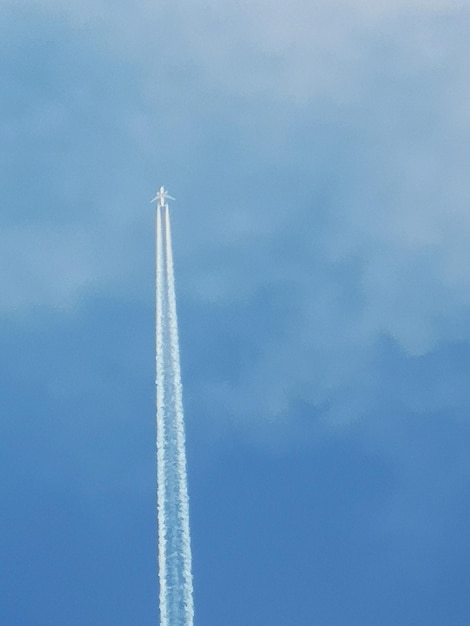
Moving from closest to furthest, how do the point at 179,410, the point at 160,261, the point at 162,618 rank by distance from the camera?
the point at 162,618, the point at 179,410, the point at 160,261

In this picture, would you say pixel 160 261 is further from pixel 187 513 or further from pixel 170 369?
pixel 187 513

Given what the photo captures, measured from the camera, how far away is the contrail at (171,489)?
273ft

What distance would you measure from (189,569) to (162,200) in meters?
36.6

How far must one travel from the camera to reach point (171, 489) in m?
85.9

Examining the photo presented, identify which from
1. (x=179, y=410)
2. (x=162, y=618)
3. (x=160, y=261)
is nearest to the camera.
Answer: (x=162, y=618)

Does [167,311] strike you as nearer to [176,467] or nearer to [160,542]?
[176,467]

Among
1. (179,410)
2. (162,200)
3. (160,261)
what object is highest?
(162,200)

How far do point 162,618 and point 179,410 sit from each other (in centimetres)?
1581

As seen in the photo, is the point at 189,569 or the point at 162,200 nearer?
the point at 189,569

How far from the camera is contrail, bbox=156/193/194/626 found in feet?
273

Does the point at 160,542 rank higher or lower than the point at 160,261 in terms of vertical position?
lower

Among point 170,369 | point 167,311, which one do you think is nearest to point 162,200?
point 167,311

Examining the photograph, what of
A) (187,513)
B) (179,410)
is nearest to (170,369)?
(179,410)

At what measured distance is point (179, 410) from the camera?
88.7 m
